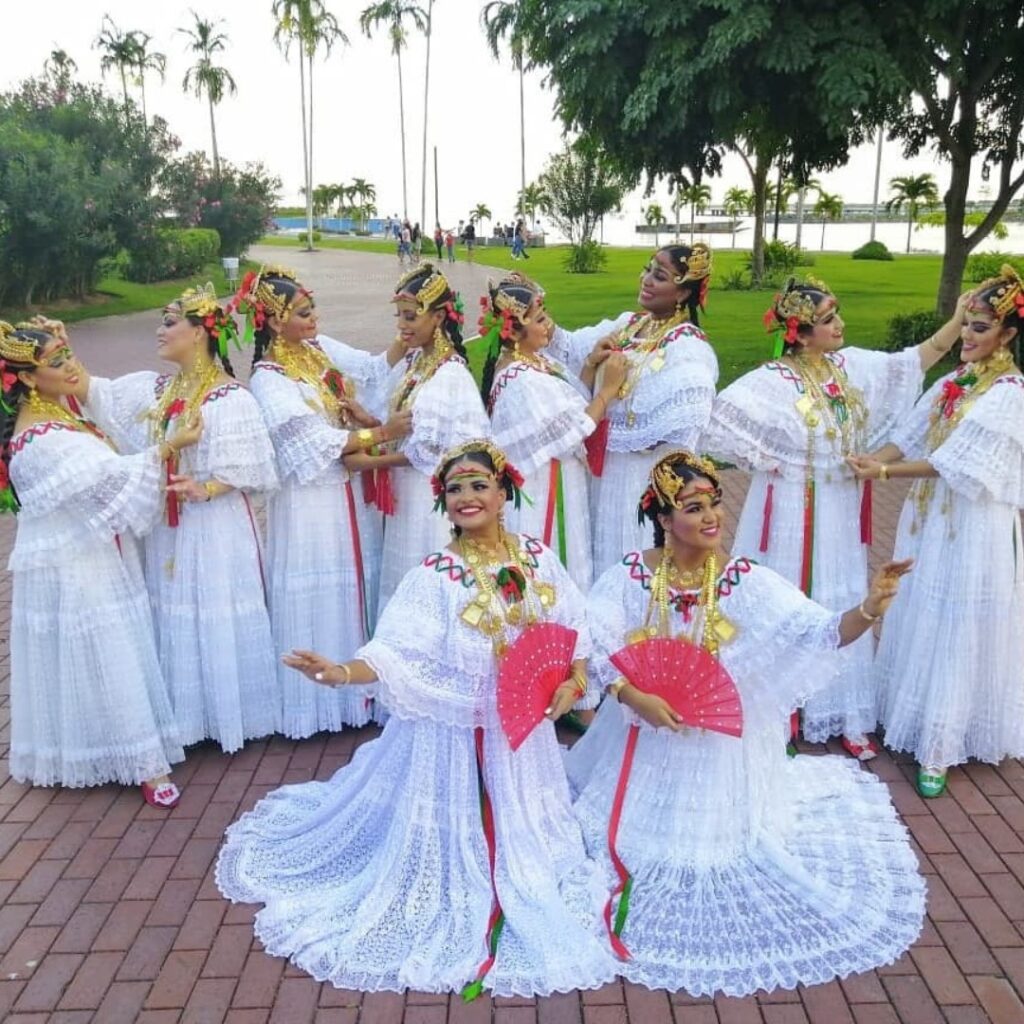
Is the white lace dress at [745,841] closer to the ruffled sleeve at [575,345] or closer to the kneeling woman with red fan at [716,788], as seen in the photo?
the kneeling woman with red fan at [716,788]

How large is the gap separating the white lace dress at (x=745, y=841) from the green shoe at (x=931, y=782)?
0.47 m

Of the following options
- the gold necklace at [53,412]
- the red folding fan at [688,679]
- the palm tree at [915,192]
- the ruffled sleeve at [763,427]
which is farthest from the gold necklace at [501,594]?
the palm tree at [915,192]

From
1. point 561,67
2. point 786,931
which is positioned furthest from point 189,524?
point 561,67

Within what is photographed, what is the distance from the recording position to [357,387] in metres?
5.63

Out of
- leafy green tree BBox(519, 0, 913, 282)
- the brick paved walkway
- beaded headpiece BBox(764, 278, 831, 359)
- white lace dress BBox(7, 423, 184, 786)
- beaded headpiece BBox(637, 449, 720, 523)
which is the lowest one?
the brick paved walkway

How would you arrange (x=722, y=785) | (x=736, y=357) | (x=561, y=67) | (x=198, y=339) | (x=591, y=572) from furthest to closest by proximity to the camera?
(x=736, y=357) → (x=561, y=67) → (x=591, y=572) → (x=198, y=339) → (x=722, y=785)

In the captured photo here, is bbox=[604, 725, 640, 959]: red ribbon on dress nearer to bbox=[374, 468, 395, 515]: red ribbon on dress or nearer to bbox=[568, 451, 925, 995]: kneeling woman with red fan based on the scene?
bbox=[568, 451, 925, 995]: kneeling woman with red fan

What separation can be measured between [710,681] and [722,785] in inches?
20.6

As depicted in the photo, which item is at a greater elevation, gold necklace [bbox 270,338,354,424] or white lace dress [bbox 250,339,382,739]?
gold necklace [bbox 270,338,354,424]

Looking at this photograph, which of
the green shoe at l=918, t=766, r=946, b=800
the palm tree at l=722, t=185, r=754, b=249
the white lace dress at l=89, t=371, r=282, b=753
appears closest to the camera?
the green shoe at l=918, t=766, r=946, b=800

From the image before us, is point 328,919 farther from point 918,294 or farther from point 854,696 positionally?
point 918,294

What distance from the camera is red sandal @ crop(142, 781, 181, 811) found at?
15.2ft

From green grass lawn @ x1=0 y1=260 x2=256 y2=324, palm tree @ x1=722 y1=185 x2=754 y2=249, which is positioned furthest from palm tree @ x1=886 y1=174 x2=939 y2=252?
green grass lawn @ x1=0 y1=260 x2=256 y2=324

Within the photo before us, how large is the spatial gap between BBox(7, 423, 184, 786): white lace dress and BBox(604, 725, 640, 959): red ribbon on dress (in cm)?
217
